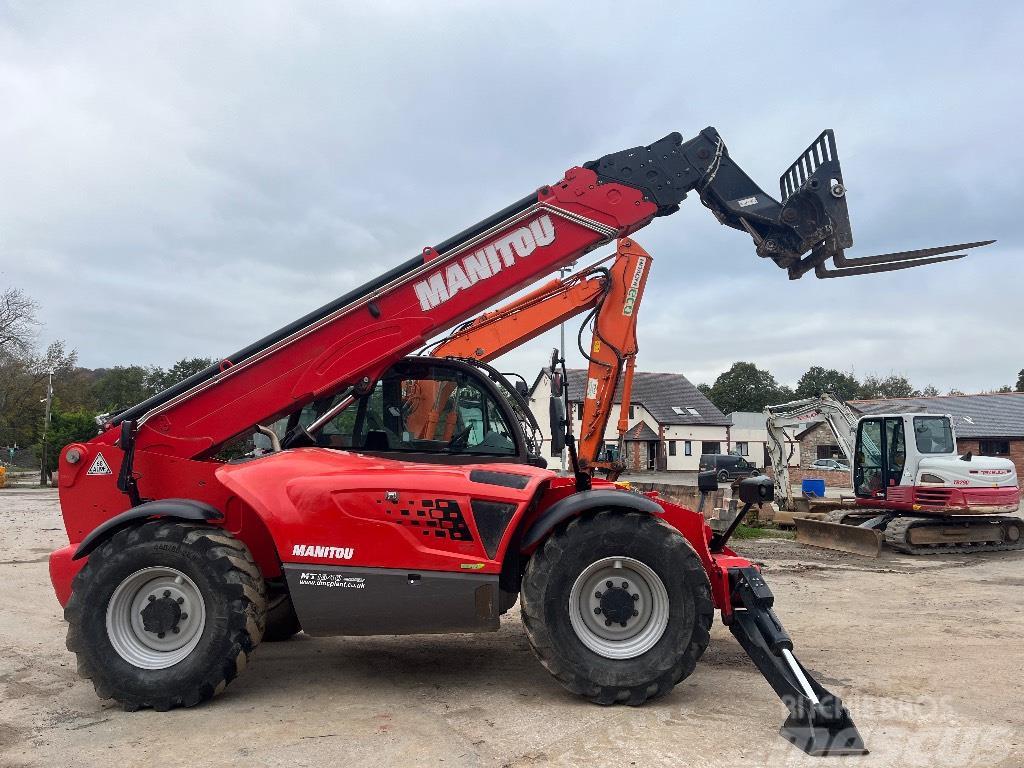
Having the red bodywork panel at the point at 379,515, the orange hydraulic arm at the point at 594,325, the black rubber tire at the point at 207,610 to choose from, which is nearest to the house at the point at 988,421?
the orange hydraulic arm at the point at 594,325

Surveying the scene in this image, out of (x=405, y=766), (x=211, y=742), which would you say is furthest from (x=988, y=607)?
(x=211, y=742)

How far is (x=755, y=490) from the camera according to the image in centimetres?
522

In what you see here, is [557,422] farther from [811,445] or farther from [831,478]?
[811,445]

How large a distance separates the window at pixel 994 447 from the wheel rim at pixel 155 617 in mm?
38729

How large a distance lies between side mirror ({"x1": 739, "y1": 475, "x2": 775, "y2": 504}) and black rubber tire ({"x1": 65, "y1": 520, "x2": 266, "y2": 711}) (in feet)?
10.8

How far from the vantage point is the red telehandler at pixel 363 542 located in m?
4.69

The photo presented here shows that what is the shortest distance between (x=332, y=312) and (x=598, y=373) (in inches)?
120

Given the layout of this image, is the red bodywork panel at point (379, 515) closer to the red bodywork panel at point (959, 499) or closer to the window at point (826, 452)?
the red bodywork panel at point (959, 499)

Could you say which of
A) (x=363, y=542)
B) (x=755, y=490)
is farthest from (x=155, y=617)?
(x=755, y=490)

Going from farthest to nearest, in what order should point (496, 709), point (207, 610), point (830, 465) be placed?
point (830, 465)
point (207, 610)
point (496, 709)

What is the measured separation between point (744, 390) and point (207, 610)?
289 ft

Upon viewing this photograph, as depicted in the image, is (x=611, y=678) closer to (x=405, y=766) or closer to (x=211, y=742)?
(x=405, y=766)

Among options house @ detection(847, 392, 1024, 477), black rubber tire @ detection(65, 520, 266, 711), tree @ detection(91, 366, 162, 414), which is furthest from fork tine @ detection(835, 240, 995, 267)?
tree @ detection(91, 366, 162, 414)

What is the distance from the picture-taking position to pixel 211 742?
415 centimetres
